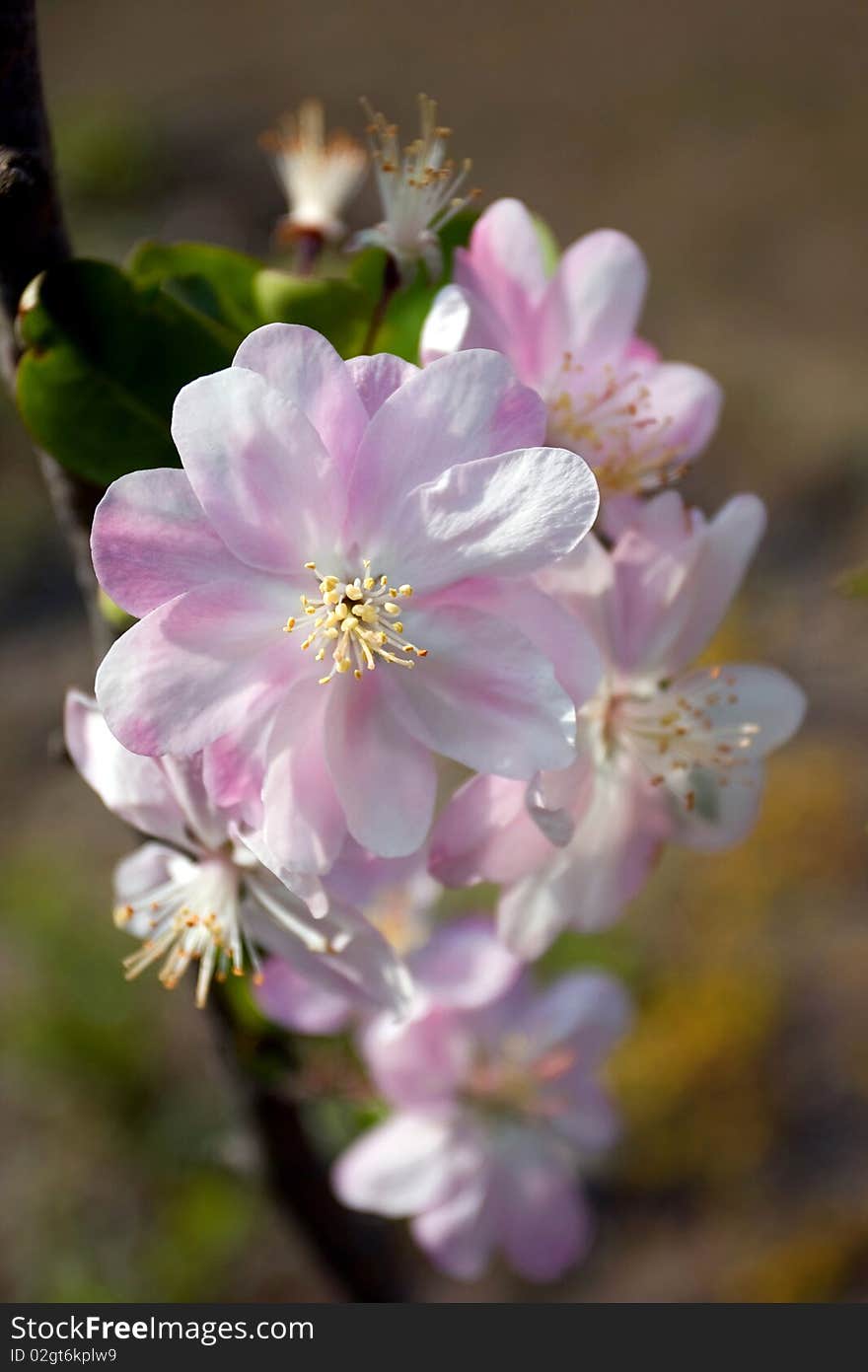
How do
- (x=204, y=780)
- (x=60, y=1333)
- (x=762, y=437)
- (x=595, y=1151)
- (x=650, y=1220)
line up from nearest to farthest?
(x=204, y=780), (x=60, y=1333), (x=595, y=1151), (x=650, y=1220), (x=762, y=437)

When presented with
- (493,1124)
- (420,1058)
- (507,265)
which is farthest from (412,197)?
(493,1124)

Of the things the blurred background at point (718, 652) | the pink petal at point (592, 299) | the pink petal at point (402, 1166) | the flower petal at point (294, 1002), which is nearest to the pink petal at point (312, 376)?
the pink petal at point (592, 299)

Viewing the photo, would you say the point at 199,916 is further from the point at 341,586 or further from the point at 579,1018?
the point at 579,1018

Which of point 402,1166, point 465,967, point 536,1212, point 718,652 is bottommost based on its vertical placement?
point 718,652

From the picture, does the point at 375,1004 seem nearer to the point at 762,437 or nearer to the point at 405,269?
the point at 405,269

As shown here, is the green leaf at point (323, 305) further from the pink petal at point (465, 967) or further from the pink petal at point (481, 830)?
the pink petal at point (465, 967)

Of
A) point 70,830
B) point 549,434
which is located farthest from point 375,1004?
point 70,830

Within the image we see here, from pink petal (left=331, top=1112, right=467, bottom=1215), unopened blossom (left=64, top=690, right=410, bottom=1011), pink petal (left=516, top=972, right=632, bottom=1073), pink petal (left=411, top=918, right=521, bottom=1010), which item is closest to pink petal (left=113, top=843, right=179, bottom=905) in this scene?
unopened blossom (left=64, top=690, right=410, bottom=1011)
